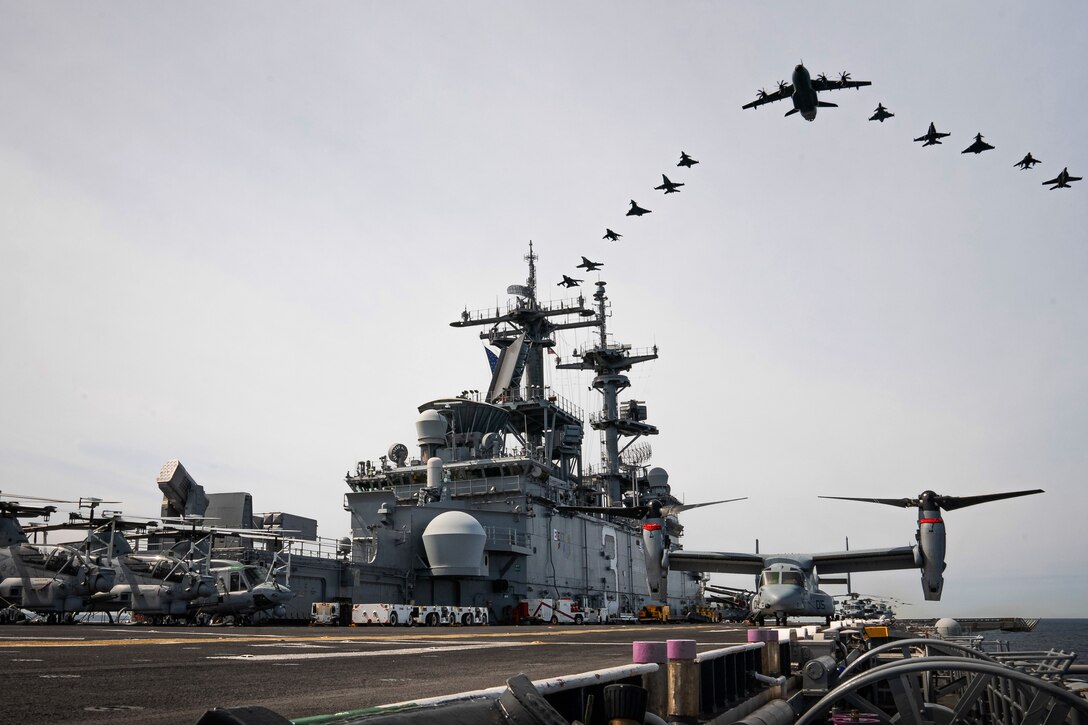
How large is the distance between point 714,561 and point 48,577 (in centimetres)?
2966

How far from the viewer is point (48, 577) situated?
105ft

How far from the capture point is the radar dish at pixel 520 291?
69250mm

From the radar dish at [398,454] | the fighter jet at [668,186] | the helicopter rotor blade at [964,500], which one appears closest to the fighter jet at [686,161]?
the fighter jet at [668,186]

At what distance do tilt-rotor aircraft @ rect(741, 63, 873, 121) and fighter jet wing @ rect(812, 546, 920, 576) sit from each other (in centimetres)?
2192

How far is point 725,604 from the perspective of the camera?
8544 centimetres

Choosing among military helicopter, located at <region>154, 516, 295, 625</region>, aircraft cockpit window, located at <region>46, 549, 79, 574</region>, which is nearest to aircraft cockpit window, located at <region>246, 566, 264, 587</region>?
military helicopter, located at <region>154, 516, 295, 625</region>

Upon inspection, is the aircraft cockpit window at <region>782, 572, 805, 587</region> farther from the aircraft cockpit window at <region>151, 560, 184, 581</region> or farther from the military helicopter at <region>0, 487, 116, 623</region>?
the military helicopter at <region>0, 487, 116, 623</region>

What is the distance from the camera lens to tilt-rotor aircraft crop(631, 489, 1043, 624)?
103 ft

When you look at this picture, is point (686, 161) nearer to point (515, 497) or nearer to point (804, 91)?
point (804, 91)

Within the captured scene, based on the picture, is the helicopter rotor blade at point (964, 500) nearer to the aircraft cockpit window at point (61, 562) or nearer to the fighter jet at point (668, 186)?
the fighter jet at point (668, 186)

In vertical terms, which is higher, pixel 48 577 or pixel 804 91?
pixel 804 91

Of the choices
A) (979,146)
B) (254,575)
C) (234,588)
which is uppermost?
(979,146)

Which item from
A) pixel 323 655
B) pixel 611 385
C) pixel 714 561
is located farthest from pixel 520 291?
pixel 323 655

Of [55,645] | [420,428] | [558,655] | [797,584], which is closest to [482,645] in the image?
[558,655]
